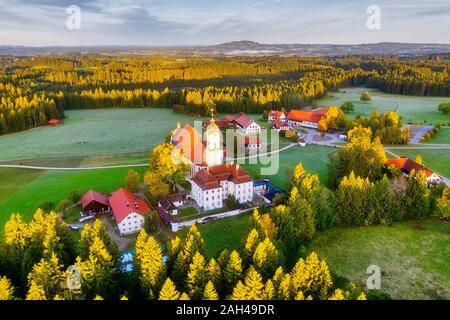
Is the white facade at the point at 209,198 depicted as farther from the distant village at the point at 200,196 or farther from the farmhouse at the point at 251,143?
the farmhouse at the point at 251,143

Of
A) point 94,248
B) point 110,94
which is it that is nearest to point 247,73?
point 110,94

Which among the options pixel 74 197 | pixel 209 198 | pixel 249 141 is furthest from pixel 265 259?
pixel 249 141

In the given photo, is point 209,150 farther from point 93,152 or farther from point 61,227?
point 93,152

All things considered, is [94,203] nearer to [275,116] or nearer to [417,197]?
[417,197]

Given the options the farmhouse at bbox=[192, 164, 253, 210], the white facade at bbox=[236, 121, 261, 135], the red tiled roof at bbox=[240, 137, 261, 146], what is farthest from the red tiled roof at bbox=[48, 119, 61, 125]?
the farmhouse at bbox=[192, 164, 253, 210]

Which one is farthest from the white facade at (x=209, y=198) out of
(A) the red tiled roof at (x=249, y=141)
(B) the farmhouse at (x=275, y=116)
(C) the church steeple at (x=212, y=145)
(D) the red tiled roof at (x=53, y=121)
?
(D) the red tiled roof at (x=53, y=121)
